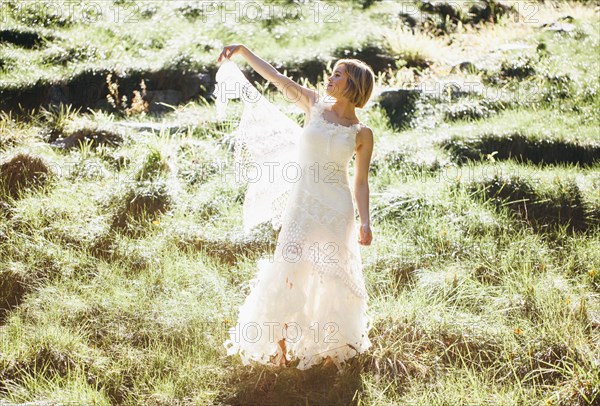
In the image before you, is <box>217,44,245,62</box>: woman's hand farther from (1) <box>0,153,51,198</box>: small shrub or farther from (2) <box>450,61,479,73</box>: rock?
(2) <box>450,61,479,73</box>: rock

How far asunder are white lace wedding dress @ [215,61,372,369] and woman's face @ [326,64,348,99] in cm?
14

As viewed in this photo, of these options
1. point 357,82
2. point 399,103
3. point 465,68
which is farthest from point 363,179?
point 465,68

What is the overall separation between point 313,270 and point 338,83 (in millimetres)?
1283

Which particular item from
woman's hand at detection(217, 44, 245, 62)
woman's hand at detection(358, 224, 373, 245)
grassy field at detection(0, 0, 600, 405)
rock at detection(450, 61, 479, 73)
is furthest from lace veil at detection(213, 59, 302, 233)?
rock at detection(450, 61, 479, 73)

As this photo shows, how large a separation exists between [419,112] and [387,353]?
4.41 metres

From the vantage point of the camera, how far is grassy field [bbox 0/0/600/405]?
13.3 feet

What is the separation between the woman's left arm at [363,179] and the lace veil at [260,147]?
0.55 metres

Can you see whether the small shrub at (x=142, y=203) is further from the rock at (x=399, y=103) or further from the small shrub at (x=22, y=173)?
the rock at (x=399, y=103)

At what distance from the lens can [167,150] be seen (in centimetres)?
657

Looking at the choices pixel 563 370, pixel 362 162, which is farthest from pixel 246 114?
pixel 563 370

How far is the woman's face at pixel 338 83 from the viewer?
3742mm

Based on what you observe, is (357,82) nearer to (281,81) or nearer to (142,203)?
(281,81)

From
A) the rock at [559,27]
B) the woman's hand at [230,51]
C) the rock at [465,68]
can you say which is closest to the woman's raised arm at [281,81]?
the woman's hand at [230,51]

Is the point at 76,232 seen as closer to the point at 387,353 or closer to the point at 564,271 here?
the point at 387,353
